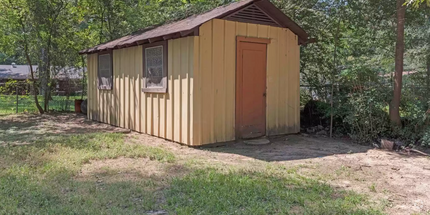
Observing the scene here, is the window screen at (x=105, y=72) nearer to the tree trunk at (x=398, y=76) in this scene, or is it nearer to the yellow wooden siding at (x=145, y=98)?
the yellow wooden siding at (x=145, y=98)

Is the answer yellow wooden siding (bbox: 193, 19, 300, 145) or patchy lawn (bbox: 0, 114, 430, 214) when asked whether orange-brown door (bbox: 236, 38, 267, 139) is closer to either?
yellow wooden siding (bbox: 193, 19, 300, 145)

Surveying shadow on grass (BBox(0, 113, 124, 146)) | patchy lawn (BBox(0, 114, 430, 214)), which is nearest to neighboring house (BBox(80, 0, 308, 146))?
patchy lawn (BBox(0, 114, 430, 214))

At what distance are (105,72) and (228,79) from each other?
4.29 metres

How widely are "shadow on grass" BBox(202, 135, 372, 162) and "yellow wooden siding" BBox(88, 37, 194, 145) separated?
3.05 feet

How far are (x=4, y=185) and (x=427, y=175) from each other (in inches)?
219

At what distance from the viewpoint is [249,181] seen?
14.0 feet

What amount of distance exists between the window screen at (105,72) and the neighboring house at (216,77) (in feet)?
2.03

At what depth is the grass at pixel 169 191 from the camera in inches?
133

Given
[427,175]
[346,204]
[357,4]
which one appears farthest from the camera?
[357,4]

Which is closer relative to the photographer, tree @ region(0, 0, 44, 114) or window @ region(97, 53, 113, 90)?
window @ region(97, 53, 113, 90)

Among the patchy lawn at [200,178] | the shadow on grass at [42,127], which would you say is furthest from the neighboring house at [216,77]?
the shadow on grass at [42,127]

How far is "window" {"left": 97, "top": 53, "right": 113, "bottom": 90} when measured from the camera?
9.24 meters

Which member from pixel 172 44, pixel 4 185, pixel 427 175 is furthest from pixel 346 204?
pixel 172 44

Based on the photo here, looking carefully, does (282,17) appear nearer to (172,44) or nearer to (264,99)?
(264,99)
